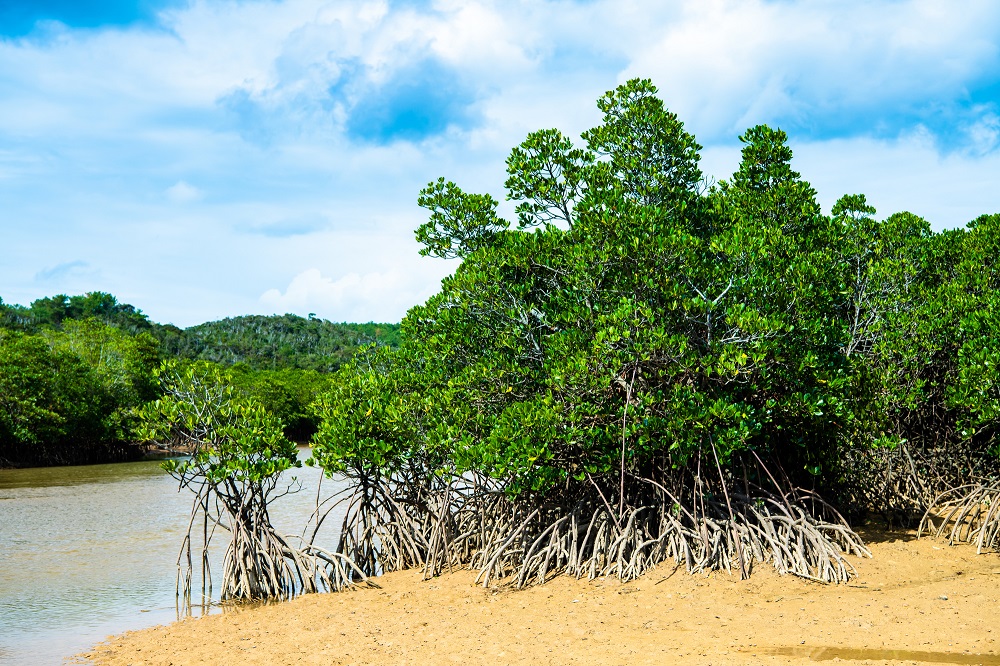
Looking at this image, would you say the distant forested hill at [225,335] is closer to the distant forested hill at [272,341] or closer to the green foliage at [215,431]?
the distant forested hill at [272,341]

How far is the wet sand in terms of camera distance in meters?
6.08

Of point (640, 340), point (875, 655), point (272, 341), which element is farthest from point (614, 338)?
point (272, 341)

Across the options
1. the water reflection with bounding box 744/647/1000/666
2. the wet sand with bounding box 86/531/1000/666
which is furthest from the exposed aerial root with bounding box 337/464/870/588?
the water reflection with bounding box 744/647/1000/666

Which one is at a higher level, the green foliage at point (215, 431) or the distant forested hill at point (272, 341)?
the distant forested hill at point (272, 341)

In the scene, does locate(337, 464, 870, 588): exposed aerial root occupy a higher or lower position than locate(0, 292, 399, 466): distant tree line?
lower

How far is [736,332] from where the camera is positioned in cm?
798

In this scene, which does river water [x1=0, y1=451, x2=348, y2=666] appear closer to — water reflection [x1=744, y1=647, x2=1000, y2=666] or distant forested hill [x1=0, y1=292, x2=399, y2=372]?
water reflection [x1=744, y1=647, x2=1000, y2=666]

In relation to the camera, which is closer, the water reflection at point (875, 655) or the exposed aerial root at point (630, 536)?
the water reflection at point (875, 655)

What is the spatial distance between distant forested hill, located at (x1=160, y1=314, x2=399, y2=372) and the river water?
31.8m

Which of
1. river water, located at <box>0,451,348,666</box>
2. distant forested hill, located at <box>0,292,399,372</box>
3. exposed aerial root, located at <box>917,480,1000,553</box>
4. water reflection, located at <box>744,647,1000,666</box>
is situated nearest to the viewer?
water reflection, located at <box>744,647,1000,666</box>

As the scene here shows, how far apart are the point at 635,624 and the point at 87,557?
30.4 feet

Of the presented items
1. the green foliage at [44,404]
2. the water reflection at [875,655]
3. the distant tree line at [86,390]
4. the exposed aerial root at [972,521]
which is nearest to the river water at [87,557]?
the distant tree line at [86,390]

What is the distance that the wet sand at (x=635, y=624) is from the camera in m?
6.08

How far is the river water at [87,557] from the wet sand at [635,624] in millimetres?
927
